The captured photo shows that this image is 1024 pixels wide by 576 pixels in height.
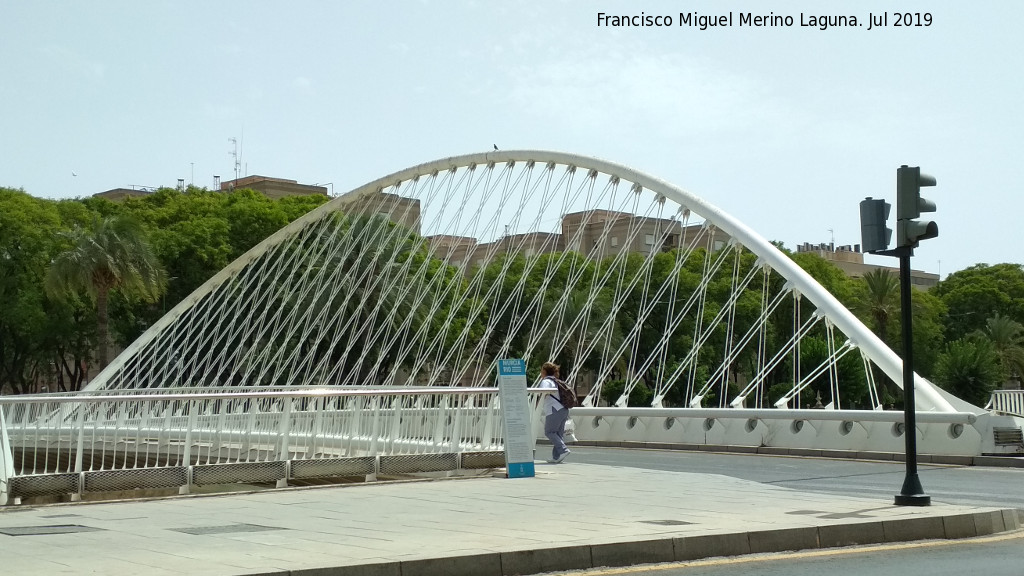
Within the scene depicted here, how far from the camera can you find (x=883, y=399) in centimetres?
6669

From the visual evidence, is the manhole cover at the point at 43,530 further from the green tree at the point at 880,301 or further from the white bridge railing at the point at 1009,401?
the green tree at the point at 880,301

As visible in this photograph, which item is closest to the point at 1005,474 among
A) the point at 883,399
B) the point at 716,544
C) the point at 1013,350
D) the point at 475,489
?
the point at 475,489

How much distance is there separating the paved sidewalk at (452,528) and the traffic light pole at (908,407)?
0.20 m

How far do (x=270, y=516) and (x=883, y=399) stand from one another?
59.9 metres

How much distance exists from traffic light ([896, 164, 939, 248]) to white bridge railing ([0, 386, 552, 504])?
20.8 ft

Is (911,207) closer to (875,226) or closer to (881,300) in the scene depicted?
(875,226)

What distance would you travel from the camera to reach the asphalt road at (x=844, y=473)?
46.7 feet

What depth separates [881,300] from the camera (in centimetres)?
6862

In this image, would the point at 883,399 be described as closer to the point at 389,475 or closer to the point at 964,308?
the point at 964,308

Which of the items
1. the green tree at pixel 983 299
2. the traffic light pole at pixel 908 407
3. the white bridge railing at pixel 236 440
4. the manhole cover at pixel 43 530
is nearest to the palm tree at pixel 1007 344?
the green tree at pixel 983 299

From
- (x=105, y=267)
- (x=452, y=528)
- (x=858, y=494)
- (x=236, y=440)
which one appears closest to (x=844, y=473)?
(x=858, y=494)

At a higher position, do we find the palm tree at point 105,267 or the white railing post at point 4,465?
the palm tree at point 105,267

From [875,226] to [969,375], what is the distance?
4567 cm

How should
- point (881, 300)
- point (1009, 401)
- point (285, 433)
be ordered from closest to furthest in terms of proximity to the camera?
point (285, 433) → point (1009, 401) → point (881, 300)
